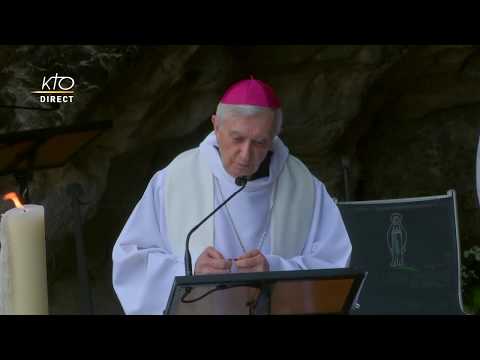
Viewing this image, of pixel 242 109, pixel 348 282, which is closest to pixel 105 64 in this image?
pixel 242 109

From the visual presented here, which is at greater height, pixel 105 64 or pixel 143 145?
pixel 105 64

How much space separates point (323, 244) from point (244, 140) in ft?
1.87

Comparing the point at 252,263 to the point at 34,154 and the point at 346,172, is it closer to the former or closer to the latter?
the point at 34,154

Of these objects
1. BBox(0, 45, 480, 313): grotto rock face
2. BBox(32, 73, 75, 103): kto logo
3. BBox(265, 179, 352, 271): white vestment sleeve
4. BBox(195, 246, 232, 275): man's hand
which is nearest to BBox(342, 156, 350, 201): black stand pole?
BBox(0, 45, 480, 313): grotto rock face

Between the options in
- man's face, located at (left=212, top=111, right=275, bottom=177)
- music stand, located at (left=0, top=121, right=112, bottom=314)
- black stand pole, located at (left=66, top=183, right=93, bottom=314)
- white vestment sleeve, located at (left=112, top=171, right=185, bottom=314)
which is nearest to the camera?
black stand pole, located at (left=66, top=183, right=93, bottom=314)

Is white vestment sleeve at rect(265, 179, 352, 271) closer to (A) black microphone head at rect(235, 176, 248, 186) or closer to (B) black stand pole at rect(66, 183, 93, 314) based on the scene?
(A) black microphone head at rect(235, 176, 248, 186)

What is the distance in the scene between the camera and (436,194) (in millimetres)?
5309

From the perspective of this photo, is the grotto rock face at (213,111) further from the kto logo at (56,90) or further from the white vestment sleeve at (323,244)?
the white vestment sleeve at (323,244)

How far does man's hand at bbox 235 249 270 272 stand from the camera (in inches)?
159

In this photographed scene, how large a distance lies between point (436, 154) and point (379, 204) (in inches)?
20.7

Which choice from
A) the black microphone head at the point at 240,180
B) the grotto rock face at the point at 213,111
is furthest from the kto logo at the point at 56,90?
the black microphone head at the point at 240,180

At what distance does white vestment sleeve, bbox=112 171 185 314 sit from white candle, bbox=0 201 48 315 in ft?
3.49

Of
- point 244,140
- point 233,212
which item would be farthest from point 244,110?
point 233,212
